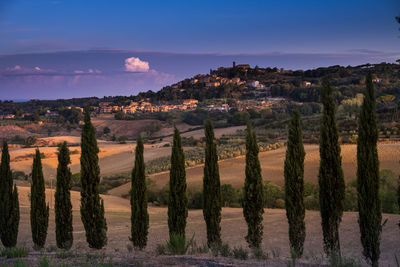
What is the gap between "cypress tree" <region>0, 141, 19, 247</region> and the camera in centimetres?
1508

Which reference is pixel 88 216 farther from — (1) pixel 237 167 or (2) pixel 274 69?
(2) pixel 274 69

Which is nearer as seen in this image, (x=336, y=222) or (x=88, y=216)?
(x=336, y=222)

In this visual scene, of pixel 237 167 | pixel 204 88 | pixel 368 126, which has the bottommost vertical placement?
pixel 237 167

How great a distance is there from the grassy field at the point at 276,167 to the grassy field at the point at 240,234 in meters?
11.1

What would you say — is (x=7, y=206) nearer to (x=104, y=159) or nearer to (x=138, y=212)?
(x=138, y=212)

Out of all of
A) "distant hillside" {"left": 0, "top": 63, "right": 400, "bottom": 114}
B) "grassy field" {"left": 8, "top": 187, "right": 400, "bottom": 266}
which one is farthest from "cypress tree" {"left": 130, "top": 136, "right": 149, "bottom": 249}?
"distant hillside" {"left": 0, "top": 63, "right": 400, "bottom": 114}

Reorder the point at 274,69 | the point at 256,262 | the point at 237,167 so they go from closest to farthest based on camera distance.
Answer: the point at 256,262 → the point at 237,167 → the point at 274,69

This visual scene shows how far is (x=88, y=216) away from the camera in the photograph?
13.9 meters

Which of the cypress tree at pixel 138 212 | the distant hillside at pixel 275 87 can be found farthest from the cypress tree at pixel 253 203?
the distant hillside at pixel 275 87

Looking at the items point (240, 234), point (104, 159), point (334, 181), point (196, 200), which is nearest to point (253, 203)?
point (334, 181)

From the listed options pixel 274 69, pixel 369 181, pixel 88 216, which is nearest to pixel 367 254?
pixel 369 181

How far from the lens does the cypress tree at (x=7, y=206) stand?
1508 centimetres

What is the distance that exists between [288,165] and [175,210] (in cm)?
430

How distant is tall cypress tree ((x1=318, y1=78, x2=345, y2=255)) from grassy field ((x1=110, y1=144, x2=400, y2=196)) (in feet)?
64.8
